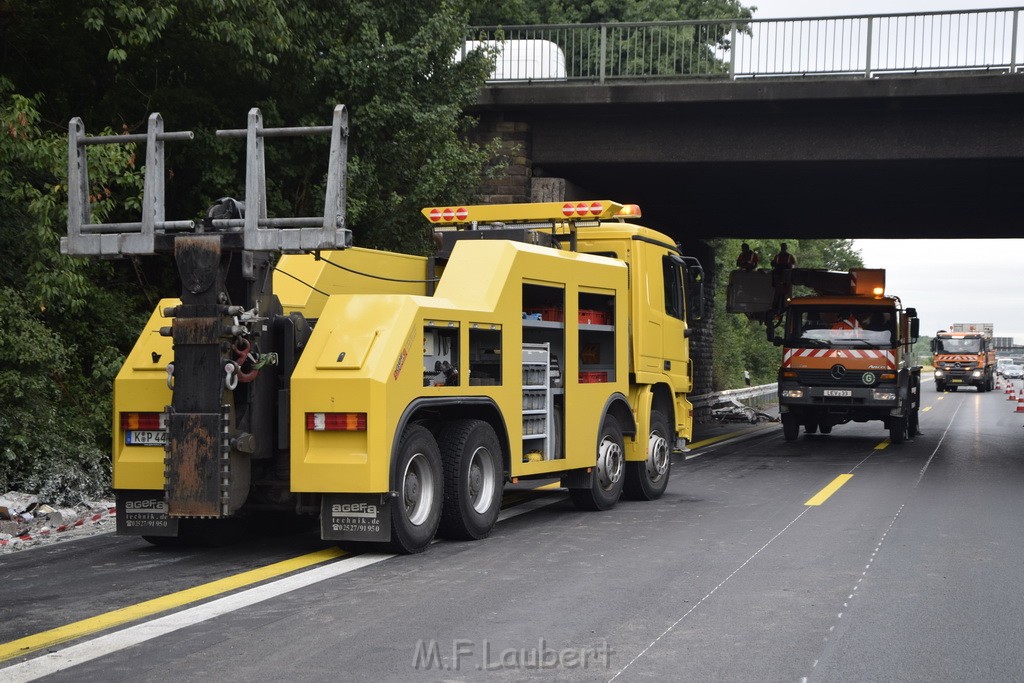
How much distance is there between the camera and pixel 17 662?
18.7 feet

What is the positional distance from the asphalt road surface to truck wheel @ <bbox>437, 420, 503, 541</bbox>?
0.19m

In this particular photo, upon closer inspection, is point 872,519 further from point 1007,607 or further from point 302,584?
point 302,584

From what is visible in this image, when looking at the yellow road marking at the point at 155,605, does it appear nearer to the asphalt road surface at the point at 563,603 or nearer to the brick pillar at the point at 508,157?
the asphalt road surface at the point at 563,603

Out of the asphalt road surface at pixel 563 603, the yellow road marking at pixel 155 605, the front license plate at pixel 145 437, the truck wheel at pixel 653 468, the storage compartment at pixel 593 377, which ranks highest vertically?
the storage compartment at pixel 593 377

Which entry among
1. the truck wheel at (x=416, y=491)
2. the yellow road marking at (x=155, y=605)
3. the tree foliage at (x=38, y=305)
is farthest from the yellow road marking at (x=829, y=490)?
the tree foliage at (x=38, y=305)

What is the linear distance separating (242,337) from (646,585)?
3.12 m

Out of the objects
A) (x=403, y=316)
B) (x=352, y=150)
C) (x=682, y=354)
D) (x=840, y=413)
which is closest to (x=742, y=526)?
(x=682, y=354)

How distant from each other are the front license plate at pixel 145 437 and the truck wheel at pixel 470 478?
2048mm

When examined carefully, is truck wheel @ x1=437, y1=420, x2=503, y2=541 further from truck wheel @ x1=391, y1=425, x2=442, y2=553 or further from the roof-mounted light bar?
the roof-mounted light bar

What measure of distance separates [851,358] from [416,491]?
584 inches

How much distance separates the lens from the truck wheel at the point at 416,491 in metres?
8.45

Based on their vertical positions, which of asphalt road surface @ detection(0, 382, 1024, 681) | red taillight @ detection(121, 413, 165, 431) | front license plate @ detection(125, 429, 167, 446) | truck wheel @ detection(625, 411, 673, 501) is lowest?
asphalt road surface @ detection(0, 382, 1024, 681)

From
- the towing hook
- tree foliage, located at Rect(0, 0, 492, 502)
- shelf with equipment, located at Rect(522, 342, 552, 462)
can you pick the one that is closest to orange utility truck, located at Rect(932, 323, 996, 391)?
tree foliage, located at Rect(0, 0, 492, 502)

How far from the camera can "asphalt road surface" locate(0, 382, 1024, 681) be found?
572 centimetres
